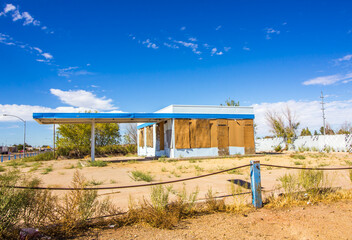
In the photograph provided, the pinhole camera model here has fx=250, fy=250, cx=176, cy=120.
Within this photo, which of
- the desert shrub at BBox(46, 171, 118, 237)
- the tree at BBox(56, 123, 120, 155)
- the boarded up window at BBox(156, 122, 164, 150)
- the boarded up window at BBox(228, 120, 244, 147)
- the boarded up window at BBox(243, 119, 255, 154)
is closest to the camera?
the desert shrub at BBox(46, 171, 118, 237)

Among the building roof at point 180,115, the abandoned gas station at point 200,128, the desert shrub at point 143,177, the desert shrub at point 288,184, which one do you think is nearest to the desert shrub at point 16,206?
the desert shrub at point 143,177

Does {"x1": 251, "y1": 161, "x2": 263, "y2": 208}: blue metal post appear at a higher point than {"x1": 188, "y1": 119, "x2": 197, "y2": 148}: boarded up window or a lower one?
lower

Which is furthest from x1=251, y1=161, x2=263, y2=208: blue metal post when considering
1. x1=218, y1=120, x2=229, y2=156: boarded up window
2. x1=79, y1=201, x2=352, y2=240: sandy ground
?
x1=218, y1=120, x2=229, y2=156: boarded up window

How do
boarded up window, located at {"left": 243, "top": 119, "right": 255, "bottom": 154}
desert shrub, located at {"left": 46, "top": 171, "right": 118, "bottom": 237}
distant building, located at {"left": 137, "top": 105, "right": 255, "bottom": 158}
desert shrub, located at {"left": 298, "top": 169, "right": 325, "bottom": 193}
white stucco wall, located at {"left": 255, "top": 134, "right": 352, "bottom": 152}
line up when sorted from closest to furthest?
desert shrub, located at {"left": 46, "top": 171, "right": 118, "bottom": 237} → desert shrub, located at {"left": 298, "top": 169, "right": 325, "bottom": 193} → distant building, located at {"left": 137, "top": 105, "right": 255, "bottom": 158} → boarded up window, located at {"left": 243, "top": 119, "right": 255, "bottom": 154} → white stucco wall, located at {"left": 255, "top": 134, "right": 352, "bottom": 152}

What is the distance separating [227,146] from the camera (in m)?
21.5

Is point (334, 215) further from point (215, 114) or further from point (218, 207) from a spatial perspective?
point (215, 114)

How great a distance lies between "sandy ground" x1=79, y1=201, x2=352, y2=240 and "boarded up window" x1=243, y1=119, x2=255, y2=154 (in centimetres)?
1662

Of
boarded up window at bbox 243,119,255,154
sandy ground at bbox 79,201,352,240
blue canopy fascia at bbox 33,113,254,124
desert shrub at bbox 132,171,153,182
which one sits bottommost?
sandy ground at bbox 79,201,352,240

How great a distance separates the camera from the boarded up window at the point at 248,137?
2203 centimetres

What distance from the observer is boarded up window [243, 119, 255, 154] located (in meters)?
22.0

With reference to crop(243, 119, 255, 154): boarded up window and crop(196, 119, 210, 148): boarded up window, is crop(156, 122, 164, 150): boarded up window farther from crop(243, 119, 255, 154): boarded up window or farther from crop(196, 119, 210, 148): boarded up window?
crop(243, 119, 255, 154): boarded up window

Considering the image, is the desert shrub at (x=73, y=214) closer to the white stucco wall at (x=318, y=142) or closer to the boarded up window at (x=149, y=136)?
the boarded up window at (x=149, y=136)

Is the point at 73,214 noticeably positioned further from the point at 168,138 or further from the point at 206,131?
the point at 206,131

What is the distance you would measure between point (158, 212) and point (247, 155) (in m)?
17.6
